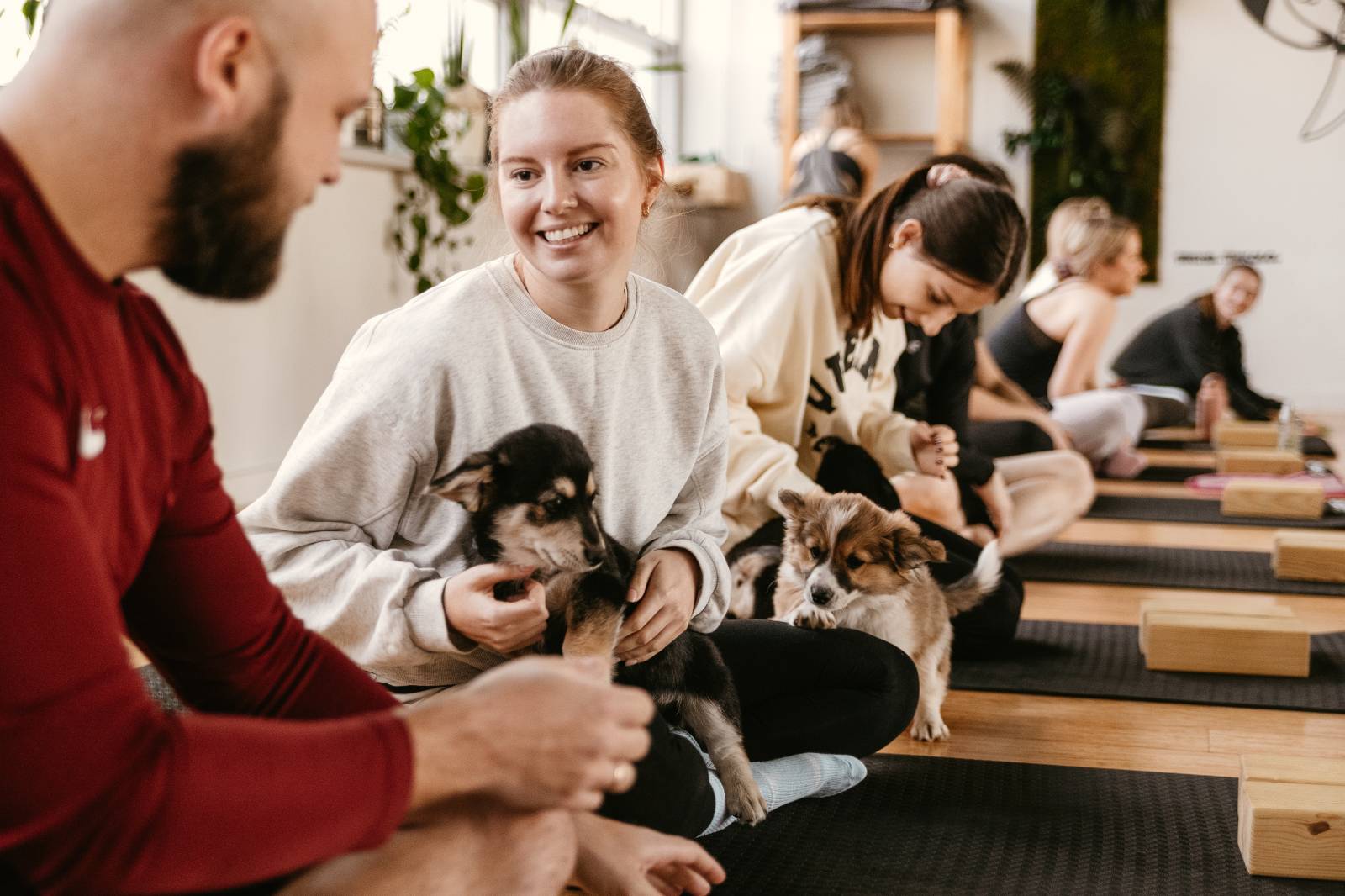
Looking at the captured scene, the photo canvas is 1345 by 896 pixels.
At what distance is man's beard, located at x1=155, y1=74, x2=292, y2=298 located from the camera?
843mm

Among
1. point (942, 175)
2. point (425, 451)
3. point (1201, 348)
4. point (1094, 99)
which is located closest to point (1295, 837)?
point (425, 451)

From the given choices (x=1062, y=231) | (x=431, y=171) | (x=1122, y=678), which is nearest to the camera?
(x=1122, y=678)

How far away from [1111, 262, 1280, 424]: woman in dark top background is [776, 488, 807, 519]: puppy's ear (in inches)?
219

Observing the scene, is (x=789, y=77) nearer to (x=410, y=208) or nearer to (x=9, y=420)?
(x=410, y=208)

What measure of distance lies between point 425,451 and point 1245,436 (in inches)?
225

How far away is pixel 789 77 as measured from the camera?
776 centimetres

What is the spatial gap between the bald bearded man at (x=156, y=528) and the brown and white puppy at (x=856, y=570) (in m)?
1.14

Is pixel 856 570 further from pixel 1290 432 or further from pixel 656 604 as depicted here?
pixel 1290 432

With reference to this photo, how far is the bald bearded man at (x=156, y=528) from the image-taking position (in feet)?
2.50

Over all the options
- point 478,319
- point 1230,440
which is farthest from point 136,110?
point 1230,440

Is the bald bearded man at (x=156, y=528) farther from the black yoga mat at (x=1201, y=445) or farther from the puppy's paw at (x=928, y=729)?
the black yoga mat at (x=1201, y=445)

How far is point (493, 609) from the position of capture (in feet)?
4.26

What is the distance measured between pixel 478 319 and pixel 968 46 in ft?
24.4

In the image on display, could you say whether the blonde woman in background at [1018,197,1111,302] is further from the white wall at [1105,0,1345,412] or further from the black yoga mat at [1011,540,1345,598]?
the white wall at [1105,0,1345,412]
